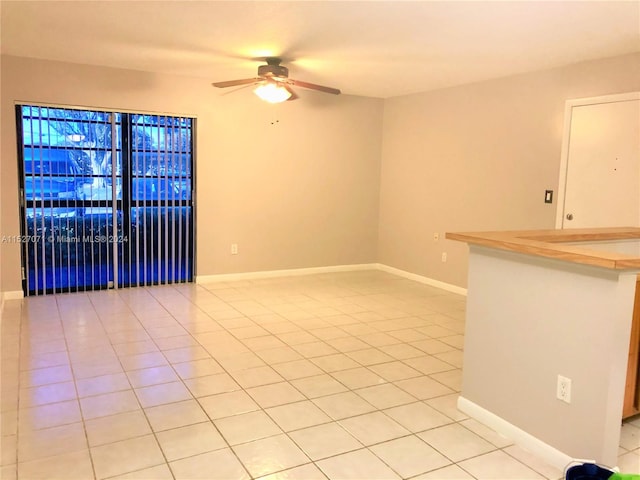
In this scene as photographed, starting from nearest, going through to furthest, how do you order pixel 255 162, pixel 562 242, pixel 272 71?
1. pixel 562 242
2. pixel 272 71
3. pixel 255 162

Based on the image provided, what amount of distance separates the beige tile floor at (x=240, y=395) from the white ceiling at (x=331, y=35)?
2288 mm

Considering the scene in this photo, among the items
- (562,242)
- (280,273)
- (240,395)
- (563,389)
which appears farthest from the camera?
(280,273)

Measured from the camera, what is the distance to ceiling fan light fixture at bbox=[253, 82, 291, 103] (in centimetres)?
433

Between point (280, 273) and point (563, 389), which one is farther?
point (280, 273)

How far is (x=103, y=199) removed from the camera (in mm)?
5156

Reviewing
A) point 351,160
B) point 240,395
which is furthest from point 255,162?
point 240,395

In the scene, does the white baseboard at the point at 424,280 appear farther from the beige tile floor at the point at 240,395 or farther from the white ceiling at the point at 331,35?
the white ceiling at the point at 331,35

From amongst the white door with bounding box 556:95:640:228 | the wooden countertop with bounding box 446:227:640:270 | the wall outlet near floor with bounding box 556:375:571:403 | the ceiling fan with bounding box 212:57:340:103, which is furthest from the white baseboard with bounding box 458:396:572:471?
the ceiling fan with bounding box 212:57:340:103

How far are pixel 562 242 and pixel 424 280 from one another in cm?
337

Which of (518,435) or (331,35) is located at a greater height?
(331,35)

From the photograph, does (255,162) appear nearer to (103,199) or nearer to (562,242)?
(103,199)

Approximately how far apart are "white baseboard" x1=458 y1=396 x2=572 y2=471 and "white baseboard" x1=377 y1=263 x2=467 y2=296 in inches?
114

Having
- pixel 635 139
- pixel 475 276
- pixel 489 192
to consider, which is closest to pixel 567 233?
pixel 475 276

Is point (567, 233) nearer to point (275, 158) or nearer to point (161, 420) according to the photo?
point (161, 420)
